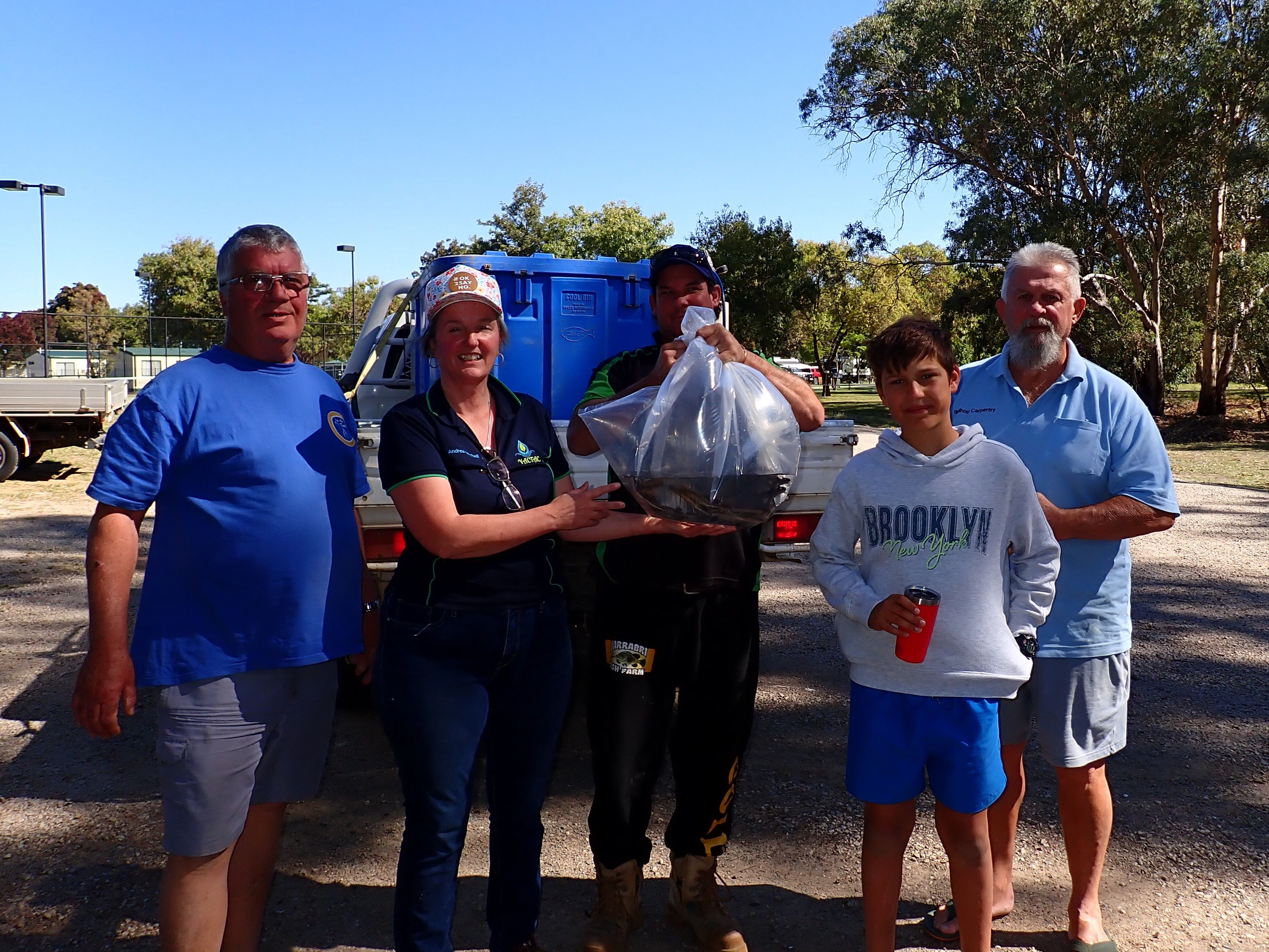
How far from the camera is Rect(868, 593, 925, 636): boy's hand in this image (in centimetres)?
231

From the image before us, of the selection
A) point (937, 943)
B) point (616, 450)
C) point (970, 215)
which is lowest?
point (937, 943)

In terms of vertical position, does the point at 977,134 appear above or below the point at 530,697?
above

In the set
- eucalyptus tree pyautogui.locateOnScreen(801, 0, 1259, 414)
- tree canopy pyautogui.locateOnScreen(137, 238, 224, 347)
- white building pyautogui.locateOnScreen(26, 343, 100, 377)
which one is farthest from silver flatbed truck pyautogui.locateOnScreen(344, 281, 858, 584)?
tree canopy pyautogui.locateOnScreen(137, 238, 224, 347)

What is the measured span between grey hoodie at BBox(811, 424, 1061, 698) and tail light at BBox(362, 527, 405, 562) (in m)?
2.09

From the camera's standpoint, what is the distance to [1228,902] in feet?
9.96

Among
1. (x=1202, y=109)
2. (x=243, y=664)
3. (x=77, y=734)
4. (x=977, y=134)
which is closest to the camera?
(x=243, y=664)

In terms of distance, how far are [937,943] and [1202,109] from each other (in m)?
22.9

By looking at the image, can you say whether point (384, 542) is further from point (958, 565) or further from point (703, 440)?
point (958, 565)

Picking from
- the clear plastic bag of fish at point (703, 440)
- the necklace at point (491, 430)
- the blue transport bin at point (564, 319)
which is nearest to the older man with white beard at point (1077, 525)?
the clear plastic bag of fish at point (703, 440)

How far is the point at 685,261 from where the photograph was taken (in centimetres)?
275

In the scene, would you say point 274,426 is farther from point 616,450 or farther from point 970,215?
point 970,215

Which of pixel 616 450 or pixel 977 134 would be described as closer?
pixel 616 450

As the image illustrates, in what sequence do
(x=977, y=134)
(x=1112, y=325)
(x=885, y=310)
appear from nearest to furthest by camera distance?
1. (x=977, y=134)
2. (x=1112, y=325)
3. (x=885, y=310)

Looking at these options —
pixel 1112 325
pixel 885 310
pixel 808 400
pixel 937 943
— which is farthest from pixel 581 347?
pixel 885 310
